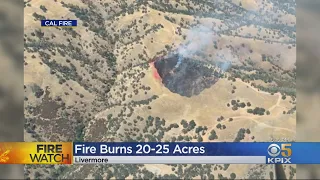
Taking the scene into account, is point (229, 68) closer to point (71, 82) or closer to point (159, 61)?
point (159, 61)

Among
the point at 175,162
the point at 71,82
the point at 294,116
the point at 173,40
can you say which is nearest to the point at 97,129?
the point at 71,82

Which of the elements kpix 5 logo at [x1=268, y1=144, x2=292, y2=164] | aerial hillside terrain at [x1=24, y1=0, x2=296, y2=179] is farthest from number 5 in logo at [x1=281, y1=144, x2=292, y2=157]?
aerial hillside terrain at [x1=24, y1=0, x2=296, y2=179]

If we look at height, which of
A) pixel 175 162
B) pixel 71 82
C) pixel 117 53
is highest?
pixel 117 53
